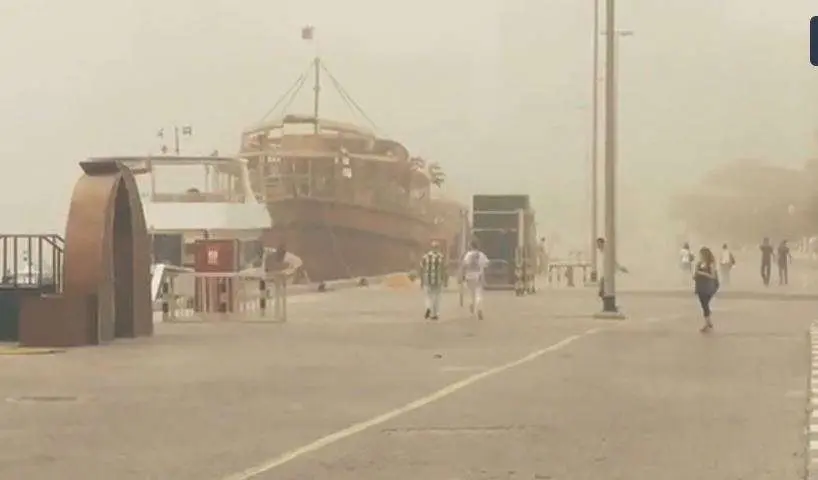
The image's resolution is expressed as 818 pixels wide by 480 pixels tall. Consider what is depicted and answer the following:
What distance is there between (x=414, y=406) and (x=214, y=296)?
18.3m

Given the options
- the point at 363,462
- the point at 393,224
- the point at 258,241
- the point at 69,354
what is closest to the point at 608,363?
the point at 69,354

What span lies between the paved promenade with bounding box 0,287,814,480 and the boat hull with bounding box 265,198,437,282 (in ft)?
128

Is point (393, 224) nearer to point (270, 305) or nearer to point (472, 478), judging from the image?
point (270, 305)

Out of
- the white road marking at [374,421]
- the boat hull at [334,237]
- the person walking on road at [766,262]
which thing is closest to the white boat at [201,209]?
the boat hull at [334,237]

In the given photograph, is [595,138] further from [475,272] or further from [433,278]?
[433,278]

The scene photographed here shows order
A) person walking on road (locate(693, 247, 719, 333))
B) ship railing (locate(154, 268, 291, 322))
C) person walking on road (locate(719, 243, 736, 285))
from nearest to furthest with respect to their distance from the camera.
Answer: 1. person walking on road (locate(693, 247, 719, 333))
2. ship railing (locate(154, 268, 291, 322))
3. person walking on road (locate(719, 243, 736, 285))

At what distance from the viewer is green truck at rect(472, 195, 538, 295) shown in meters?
Answer: 50.5

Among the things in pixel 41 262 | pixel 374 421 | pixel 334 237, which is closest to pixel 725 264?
pixel 334 237

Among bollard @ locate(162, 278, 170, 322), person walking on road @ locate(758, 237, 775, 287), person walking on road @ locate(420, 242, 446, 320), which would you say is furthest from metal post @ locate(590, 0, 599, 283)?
person walking on road @ locate(420, 242, 446, 320)

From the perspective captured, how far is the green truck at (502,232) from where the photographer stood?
50.5 meters

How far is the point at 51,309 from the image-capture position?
23375 mm

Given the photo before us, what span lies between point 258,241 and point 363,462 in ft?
156

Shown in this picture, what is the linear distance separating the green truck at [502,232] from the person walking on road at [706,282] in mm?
20705

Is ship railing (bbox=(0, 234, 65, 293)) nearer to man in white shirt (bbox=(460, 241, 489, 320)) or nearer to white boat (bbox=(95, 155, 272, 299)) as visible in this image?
man in white shirt (bbox=(460, 241, 489, 320))
